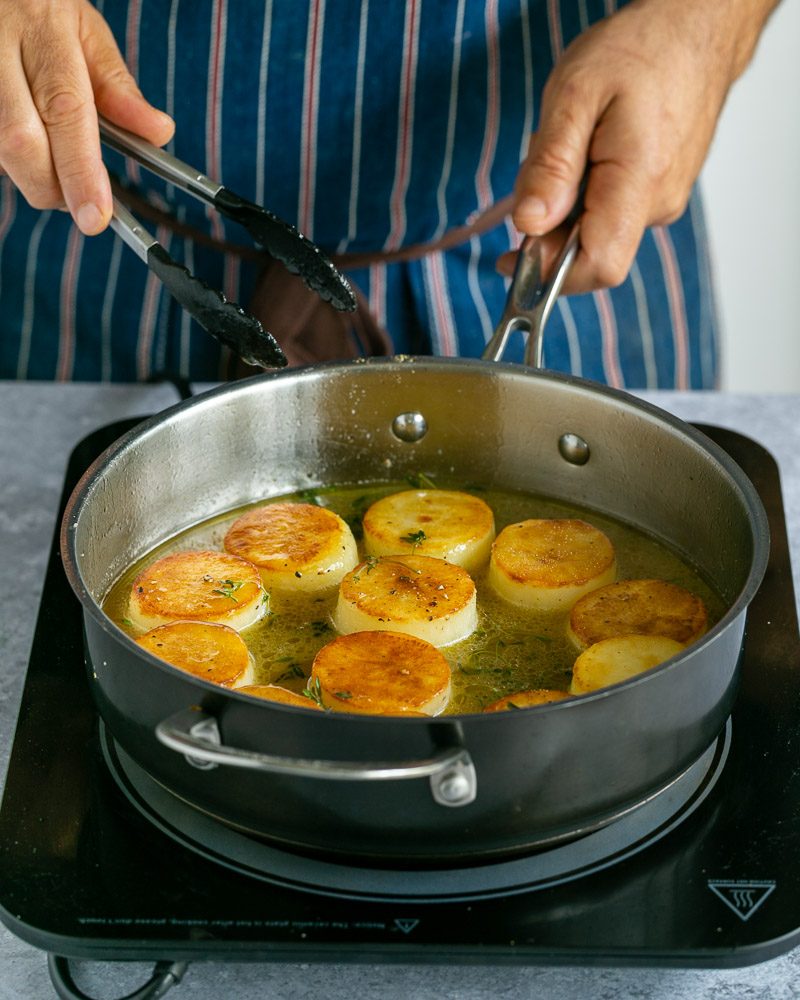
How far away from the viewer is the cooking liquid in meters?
1.18

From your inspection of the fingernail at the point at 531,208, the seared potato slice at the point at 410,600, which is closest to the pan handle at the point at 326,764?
the seared potato slice at the point at 410,600

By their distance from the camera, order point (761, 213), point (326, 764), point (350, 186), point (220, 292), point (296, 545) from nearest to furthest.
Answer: point (326, 764)
point (220, 292)
point (296, 545)
point (350, 186)
point (761, 213)

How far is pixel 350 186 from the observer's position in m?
1.90

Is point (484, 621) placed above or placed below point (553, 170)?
below

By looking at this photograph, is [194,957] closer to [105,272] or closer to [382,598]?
[382,598]

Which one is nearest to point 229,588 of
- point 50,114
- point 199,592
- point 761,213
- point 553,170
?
point 199,592

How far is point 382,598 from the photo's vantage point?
1219 mm

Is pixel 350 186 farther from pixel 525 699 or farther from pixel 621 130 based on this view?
pixel 525 699

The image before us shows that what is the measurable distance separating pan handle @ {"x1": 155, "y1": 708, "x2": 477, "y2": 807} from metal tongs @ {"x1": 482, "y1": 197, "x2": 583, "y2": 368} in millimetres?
666

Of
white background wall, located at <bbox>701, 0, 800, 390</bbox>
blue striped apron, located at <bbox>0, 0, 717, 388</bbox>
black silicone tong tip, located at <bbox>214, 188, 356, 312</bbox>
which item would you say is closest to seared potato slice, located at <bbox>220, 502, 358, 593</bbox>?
black silicone tong tip, located at <bbox>214, 188, 356, 312</bbox>

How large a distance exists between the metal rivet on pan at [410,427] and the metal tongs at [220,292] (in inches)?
8.7

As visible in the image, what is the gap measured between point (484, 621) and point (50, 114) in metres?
0.70

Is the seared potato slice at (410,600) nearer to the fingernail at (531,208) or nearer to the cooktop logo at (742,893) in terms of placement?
the cooktop logo at (742,893)

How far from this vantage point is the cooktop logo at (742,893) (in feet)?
3.08
